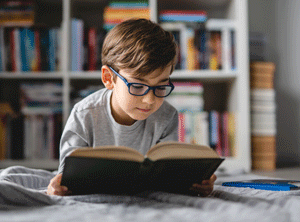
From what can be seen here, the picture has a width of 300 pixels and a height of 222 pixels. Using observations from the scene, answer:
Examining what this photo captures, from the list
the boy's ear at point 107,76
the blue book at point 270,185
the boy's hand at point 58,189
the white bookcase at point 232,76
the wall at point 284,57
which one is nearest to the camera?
the boy's hand at point 58,189

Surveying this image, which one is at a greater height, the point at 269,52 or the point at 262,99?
the point at 269,52

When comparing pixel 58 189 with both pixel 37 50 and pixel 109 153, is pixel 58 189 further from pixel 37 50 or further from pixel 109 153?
pixel 37 50

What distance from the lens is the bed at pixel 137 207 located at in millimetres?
491

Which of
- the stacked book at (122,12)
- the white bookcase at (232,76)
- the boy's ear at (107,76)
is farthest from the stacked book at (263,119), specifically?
the boy's ear at (107,76)

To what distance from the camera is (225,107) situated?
6.78 feet

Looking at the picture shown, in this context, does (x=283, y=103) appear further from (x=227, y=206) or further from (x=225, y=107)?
(x=227, y=206)

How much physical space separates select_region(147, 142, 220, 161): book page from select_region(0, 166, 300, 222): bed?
9 cm

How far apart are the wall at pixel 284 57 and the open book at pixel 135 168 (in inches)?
63.5

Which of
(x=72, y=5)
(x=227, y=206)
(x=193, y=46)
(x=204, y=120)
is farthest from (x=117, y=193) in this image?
(x=72, y=5)

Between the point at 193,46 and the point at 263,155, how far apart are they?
30.1 inches

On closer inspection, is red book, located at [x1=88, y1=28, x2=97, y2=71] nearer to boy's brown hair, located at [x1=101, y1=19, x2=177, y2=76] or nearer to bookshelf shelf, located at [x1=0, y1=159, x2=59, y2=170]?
bookshelf shelf, located at [x1=0, y1=159, x2=59, y2=170]

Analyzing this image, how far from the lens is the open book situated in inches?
21.6

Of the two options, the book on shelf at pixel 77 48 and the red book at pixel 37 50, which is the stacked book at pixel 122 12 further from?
the red book at pixel 37 50

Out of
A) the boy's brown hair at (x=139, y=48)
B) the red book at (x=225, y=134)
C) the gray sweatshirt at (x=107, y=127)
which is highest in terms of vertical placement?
the boy's brown hair at (x=139, y=48)
